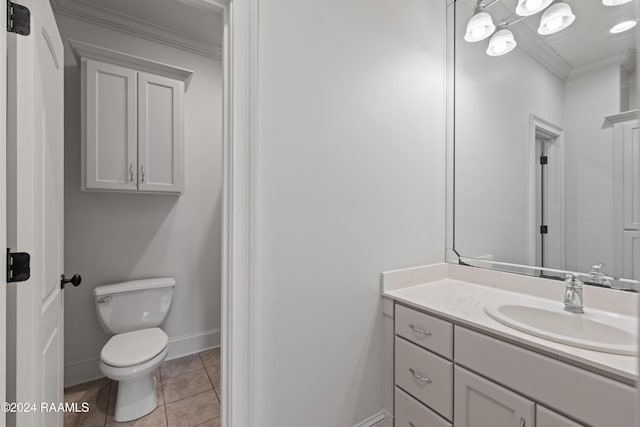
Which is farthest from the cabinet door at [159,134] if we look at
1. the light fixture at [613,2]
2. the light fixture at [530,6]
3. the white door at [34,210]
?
the light fixture at [613,2]

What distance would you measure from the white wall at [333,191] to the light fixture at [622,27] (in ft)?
2.62

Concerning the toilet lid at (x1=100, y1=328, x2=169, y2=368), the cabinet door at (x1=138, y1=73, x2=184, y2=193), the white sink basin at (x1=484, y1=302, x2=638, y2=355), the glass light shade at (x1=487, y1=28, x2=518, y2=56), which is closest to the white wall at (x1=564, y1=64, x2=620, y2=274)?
the white sink basin at (x1=484, y1=302, x2=638, y2=355)

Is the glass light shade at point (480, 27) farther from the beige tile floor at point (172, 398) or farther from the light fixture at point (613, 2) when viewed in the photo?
the beige tile floor at point (172, 398)

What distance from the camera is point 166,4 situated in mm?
1938

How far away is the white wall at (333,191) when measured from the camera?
1.15 meters

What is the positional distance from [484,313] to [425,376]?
0.39 metres

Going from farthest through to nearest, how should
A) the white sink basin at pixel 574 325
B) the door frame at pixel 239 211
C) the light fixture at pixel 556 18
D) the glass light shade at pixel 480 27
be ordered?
1. the glass light shade at pixel 480 27
2. the light fixture at pixel 556 18
3. the door frame at pixel 239 211
4. the white sink basin at pixel 574 325

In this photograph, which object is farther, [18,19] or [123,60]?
[123,60]

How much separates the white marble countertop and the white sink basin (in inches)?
0.7

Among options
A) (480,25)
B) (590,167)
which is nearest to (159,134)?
(480,25)

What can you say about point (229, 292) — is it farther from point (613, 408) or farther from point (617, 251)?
point (617, 251)

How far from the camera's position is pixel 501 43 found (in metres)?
1.57

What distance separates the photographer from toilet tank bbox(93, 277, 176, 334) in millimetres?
1849

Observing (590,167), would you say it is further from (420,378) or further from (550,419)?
(420,378)
